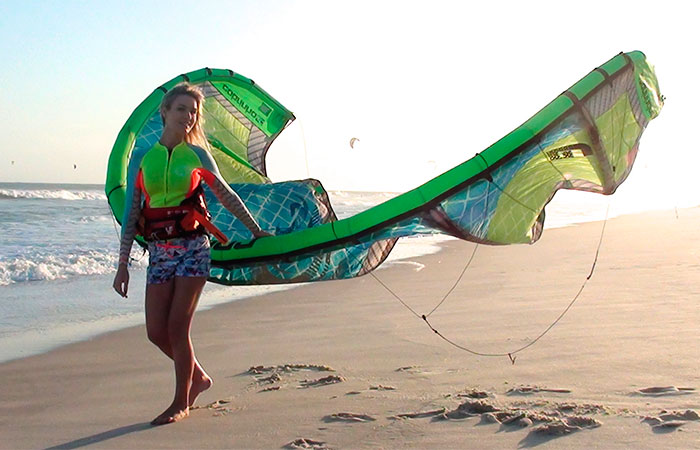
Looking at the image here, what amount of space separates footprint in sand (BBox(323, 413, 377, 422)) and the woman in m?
0.75

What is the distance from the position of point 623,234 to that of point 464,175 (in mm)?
12438

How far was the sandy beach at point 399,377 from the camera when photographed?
3502mm

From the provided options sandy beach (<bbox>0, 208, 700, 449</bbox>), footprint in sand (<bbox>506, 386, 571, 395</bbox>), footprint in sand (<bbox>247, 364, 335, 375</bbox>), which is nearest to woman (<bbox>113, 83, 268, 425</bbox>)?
sandy beach (<bbox>0, 208, 700, 449</bbox>)

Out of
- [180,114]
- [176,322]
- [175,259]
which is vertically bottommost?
[176,322]

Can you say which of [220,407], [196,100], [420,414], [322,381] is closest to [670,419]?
[420,414]

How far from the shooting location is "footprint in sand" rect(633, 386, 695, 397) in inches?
153

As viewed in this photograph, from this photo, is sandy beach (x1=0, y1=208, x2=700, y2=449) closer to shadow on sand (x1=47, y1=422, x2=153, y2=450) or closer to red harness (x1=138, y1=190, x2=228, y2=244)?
shadow on sand (x1=47, y1=422, x2=153, y2=450)

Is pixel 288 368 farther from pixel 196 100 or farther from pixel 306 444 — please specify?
pixel 196 100

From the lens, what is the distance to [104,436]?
364 centimetres

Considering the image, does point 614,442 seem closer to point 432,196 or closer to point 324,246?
point 432,196

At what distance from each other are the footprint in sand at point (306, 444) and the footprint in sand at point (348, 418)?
31 cm

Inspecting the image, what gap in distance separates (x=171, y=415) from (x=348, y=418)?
89 centimetres

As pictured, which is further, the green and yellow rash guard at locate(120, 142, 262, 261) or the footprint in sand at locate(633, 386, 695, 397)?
the footprint in sand at locate(633, 386, 695, 397)

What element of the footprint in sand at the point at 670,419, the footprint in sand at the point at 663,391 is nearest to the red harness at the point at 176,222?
the footprint in sand at the point at 670,419
